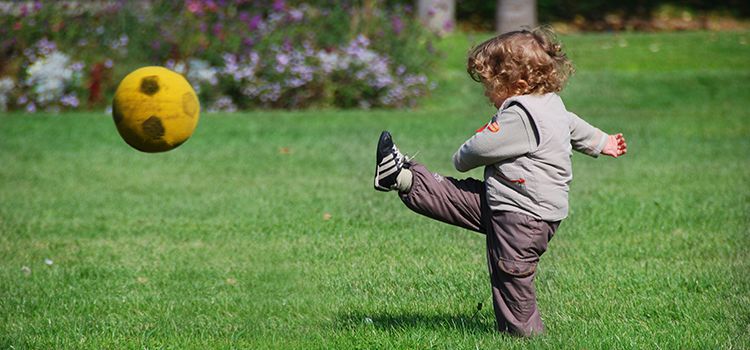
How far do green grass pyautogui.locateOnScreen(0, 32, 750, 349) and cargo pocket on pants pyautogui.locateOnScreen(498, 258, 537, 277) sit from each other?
0.29 metres

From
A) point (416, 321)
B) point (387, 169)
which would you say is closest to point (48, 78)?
point (416, 321)

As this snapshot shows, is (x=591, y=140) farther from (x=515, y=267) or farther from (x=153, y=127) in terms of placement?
(x=153, y=127)

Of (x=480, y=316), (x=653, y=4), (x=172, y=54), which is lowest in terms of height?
(x=653, y=4)

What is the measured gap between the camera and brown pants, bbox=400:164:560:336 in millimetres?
4070

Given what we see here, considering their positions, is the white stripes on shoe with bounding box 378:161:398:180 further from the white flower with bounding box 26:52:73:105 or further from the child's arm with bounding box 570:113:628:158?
the white flower with bounding box 26:52:73:105

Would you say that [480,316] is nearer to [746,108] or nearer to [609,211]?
[609,211]

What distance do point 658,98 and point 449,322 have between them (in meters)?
11.3

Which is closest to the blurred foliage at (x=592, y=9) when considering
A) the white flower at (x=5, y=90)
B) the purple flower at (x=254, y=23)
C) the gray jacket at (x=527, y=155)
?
the purple flower at (x=254, y=23)

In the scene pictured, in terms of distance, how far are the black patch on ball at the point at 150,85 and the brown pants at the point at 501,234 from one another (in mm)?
1502

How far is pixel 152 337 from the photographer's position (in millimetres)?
4465

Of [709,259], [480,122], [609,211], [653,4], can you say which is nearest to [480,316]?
[709,259]

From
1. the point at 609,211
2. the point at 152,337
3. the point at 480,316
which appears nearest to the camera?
the point at 152,337

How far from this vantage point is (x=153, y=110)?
503cm

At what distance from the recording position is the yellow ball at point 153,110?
5.03 m
